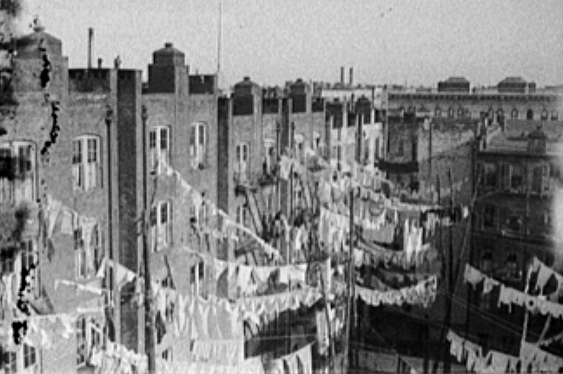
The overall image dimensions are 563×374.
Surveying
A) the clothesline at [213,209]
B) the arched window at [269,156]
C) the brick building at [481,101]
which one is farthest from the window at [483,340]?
the arched window at [269,156]

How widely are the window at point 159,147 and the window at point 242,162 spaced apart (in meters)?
2.70

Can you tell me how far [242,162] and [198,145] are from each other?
5.70 feet

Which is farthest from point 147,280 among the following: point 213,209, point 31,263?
point 213,209

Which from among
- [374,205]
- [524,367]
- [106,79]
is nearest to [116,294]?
[106,79]

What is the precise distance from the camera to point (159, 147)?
1386 centimetres

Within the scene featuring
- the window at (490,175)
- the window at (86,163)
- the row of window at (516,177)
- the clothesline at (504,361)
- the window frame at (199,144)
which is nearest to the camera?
the window at (86,163)

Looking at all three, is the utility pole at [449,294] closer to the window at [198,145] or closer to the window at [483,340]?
the window at [483,340]

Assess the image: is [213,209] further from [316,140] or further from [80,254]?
[316,140]

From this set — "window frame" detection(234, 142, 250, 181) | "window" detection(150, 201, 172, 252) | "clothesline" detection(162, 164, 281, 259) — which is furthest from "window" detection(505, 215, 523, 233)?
"window" detection(150, 201, 172, 252)

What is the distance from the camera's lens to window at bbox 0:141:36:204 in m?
10.3

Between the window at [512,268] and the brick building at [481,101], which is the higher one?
the brick building at [481,101]

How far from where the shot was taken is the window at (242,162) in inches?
653

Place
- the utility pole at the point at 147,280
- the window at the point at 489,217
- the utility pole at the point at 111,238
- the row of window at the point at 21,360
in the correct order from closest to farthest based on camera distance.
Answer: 1. the row of window at the point at 21,360
2. the utility pole at the point at 147,280
3. the utility pole at the point at 111,238
4. the window at the point at 489,217

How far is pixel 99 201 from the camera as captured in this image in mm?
12438
